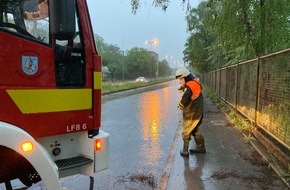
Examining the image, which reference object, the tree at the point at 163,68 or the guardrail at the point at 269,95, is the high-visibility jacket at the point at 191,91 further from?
the tree at the point at 163,68

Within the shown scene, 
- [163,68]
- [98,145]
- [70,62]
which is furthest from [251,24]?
[163,68]

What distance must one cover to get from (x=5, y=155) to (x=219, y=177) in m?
3.77

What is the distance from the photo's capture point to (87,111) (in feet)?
12.3

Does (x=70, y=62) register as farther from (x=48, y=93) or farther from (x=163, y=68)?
(x=163, y=68)

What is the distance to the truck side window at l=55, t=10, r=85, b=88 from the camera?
3.46m

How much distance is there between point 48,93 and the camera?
132 inches

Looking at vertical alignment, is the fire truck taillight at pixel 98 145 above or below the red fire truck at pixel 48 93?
below

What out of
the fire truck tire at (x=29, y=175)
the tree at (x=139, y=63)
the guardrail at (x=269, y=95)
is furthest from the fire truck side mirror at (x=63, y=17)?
the tree at (x=139, y=63)

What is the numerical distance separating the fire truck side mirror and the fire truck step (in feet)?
4.01

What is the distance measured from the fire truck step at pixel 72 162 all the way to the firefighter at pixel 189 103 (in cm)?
380

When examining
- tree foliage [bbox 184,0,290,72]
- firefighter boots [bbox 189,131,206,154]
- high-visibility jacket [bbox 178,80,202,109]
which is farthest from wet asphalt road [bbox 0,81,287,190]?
tree foliage [bbox 184,0,290,72]

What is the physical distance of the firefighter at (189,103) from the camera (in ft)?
23.8

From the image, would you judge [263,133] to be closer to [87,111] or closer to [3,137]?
[87,111]

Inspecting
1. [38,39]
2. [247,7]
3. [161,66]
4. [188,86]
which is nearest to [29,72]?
[38,39]
